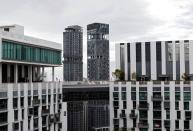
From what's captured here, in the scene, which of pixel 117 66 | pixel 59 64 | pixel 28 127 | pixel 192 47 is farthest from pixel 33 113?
pixel 192 47

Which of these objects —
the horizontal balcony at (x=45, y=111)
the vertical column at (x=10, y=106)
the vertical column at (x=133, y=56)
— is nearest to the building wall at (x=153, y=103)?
the vertical column at (x=133, y=56)

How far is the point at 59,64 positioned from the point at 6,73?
18994 millimetres

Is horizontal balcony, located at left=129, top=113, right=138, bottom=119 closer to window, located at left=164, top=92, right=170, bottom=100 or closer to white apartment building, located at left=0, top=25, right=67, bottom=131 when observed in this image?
window, located at left=164, top=92, right=170, bottom=100

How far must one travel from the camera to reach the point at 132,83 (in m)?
102

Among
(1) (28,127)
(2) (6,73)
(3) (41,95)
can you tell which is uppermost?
(2) (6,73)

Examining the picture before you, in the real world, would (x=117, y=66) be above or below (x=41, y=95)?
above

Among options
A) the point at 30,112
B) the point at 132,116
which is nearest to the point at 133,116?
the point at 132,116

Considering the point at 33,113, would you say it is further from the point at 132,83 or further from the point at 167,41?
the point at 167,41

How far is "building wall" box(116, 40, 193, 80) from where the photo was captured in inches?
4392

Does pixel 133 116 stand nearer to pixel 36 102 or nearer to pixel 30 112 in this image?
pixel 36 102

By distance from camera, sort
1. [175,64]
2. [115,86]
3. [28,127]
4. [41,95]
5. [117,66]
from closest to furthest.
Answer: [28,127] → [41,95] → [115,86] → [175,64] → [117,66]

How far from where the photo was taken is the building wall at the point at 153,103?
97312 millimetres

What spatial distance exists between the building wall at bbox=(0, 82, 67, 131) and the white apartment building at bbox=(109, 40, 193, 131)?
19.0 m

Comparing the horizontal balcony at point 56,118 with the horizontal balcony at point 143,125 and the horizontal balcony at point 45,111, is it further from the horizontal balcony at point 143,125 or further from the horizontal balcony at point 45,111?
the horizontal balcony at point 143,125
